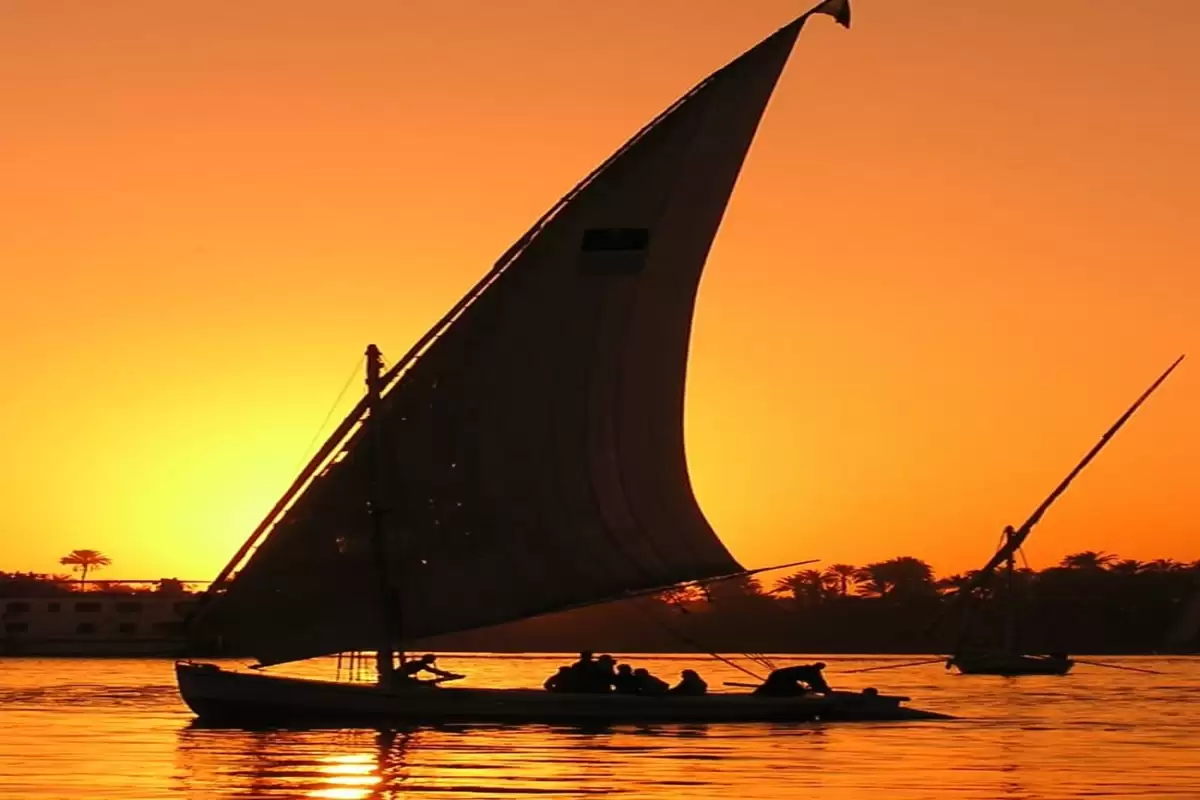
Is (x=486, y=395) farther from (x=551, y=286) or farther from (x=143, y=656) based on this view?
(x=143, y=656)

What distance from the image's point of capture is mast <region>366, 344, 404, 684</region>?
54.9 metres

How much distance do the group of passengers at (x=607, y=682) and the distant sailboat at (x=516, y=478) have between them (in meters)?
→ 0.62

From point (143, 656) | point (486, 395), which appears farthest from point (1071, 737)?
point (143, 656)

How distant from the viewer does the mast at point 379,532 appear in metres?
54.9

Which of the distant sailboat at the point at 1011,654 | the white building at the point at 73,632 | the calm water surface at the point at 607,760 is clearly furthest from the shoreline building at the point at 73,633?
the calm water surface at the point at 607,760

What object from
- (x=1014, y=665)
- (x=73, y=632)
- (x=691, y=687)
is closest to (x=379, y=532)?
(x=691, y=687)

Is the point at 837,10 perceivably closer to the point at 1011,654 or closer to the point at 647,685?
the point at 647,685

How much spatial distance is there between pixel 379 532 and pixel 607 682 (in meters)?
6.81

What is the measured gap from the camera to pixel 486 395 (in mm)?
56219

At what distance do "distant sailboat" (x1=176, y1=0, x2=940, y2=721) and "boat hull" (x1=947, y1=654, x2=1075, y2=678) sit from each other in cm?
6839

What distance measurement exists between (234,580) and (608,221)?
12.8 m

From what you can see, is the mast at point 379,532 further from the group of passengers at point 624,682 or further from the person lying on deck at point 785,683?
the person lying on deck at point 785,683

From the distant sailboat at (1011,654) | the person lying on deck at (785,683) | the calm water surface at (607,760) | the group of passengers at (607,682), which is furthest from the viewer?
the distant sailboat at (1011,654)

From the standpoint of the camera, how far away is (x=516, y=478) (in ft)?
184
